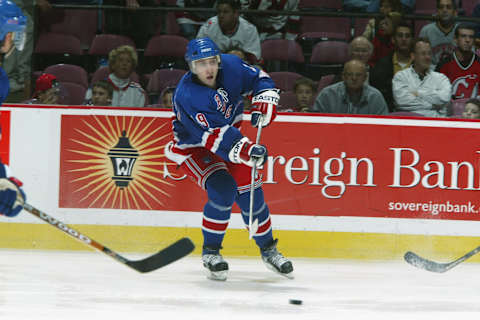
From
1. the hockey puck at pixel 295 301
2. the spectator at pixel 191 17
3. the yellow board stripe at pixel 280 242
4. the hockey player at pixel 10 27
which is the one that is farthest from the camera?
the spectator at pixel 191 17

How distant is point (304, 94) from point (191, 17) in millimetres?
1094

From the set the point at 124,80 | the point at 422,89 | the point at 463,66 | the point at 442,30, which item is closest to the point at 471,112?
the point at 422,89

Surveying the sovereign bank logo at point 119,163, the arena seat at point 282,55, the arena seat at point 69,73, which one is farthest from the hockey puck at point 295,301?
the arena seat at point 69,73

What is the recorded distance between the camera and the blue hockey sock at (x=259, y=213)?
4.16 meters

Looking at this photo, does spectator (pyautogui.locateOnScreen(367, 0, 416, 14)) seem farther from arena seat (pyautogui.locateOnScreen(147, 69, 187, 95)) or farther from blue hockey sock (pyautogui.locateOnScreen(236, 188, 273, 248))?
blue hockey sock (pyautogui.locateOnScreen(236, 188, 273, 248))

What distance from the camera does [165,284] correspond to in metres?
3.94

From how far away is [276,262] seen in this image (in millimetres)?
4180

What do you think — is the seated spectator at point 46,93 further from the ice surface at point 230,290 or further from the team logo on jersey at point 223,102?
the team logo on jersey at point 223,102

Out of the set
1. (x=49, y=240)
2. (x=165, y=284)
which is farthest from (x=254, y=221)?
(x=49, y=240)

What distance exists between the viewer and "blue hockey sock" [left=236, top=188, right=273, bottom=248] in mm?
4156

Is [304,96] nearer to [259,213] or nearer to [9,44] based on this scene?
[259,213]

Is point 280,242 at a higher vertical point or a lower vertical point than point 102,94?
lower

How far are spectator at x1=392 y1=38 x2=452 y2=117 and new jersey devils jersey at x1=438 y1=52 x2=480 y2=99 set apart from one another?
0.09 metres

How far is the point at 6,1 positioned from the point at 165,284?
4.89 feet
